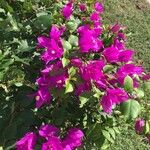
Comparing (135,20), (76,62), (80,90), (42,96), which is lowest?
(135,20)

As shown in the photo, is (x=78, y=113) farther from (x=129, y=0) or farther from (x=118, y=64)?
(x=129, y=0)

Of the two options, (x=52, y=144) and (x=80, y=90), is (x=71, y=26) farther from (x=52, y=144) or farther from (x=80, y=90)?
(x=52, y=144)

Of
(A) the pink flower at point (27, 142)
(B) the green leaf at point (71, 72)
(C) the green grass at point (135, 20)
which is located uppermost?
(B) the green leaf at point (71, 72)

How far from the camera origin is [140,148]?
3.82 m

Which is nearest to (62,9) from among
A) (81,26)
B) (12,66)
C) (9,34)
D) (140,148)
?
(81,26)

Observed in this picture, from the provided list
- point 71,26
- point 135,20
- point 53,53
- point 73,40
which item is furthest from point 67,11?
point 135,20

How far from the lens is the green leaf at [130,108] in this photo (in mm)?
2053

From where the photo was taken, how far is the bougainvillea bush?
2.08 metres

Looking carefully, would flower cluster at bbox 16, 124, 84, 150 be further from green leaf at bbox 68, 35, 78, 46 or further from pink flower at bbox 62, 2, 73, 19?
pink flower at bbox 62, 2, 73, 19

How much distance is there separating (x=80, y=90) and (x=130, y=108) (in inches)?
9.8

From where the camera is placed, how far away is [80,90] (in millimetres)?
2137

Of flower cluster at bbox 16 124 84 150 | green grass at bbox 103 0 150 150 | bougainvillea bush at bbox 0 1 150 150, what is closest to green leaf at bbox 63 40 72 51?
bougainvillea bush at bbox 0 1 150 150

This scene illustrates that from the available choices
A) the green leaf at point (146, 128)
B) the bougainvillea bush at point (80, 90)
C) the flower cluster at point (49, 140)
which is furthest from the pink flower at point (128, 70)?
the flower cluster at point (49, 140)

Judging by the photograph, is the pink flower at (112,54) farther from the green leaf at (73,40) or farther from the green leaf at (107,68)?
the green leaf at (73,40)
